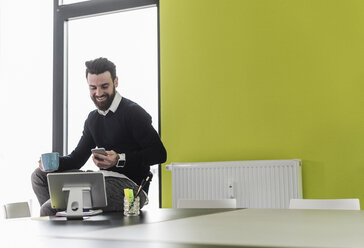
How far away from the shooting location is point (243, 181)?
13.0 feet

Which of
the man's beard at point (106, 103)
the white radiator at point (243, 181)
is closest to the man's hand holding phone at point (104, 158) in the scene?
the man's beard at point (106, 103)

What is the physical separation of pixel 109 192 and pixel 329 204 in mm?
1221

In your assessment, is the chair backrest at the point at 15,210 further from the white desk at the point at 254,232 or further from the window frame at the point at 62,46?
the window frame at the point at 62,46

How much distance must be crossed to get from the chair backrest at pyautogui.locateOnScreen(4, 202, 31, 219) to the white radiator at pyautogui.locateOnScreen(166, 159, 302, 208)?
5.31ft

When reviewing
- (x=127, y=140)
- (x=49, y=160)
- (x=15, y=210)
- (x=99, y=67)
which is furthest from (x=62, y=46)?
(x=49, y=160)

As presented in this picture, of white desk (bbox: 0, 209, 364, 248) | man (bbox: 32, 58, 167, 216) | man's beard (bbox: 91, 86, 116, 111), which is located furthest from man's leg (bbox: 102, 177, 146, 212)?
man's beard (bbox: 91, 86, 116, 111)

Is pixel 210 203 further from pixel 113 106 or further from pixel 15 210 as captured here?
pixel 113 106

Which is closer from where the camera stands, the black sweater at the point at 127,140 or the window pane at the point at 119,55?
the black sweater at the point at 127,140

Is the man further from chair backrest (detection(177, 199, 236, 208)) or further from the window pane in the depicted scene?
the window pane

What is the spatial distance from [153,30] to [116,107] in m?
1.30

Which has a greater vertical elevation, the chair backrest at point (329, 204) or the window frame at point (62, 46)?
the window frame at point (62, 46)

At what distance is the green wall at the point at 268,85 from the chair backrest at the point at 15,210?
174cm

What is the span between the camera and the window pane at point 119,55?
185 inches

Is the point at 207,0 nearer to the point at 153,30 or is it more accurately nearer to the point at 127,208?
the point at 153,30
